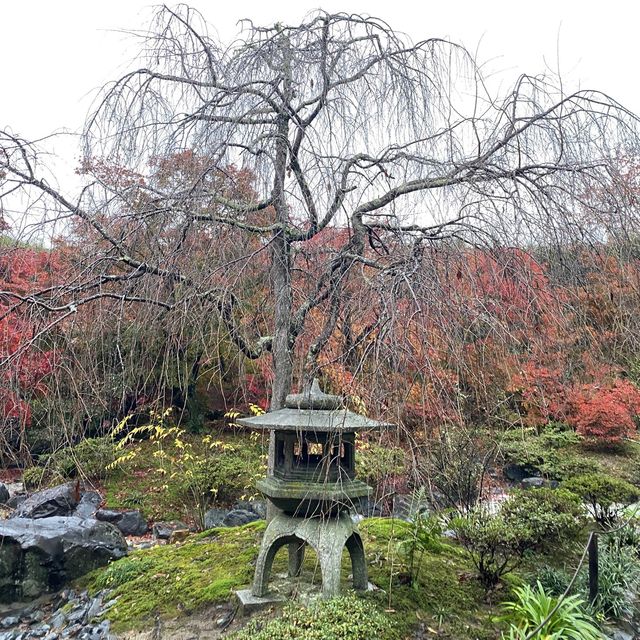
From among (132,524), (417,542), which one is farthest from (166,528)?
(417,542)

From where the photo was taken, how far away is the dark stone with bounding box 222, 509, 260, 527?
6715mm

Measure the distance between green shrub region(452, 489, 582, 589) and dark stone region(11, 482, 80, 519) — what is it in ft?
17.7

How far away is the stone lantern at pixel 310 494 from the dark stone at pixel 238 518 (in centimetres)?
344

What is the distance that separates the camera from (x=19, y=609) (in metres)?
4.52

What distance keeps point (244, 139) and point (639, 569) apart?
4.61 metres

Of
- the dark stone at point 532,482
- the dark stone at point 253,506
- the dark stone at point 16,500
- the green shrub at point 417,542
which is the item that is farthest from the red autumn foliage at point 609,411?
the dark stone at point 16,500

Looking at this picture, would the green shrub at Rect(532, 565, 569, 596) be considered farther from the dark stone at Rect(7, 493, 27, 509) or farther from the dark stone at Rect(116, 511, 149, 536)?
the dark stone at Rect(7, 493, 27, 509)

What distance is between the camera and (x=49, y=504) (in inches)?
275

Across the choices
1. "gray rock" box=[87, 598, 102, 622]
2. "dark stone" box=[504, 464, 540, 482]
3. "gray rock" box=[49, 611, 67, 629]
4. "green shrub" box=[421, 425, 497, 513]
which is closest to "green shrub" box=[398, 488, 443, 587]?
"green shrub" box=[421, 425, 497, 513]

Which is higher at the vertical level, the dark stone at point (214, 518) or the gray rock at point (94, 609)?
the gray rock at point (94, 609)

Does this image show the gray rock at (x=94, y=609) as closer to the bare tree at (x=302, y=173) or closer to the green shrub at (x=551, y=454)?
the bare tree at (x=302, y=173)

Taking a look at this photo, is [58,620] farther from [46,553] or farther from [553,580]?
[553,580]

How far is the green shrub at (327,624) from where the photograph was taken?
8.67 feet

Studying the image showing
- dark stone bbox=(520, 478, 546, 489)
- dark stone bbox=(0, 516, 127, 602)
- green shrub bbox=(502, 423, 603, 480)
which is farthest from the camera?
dark stone bbox=(520, 478, 546, 489)
